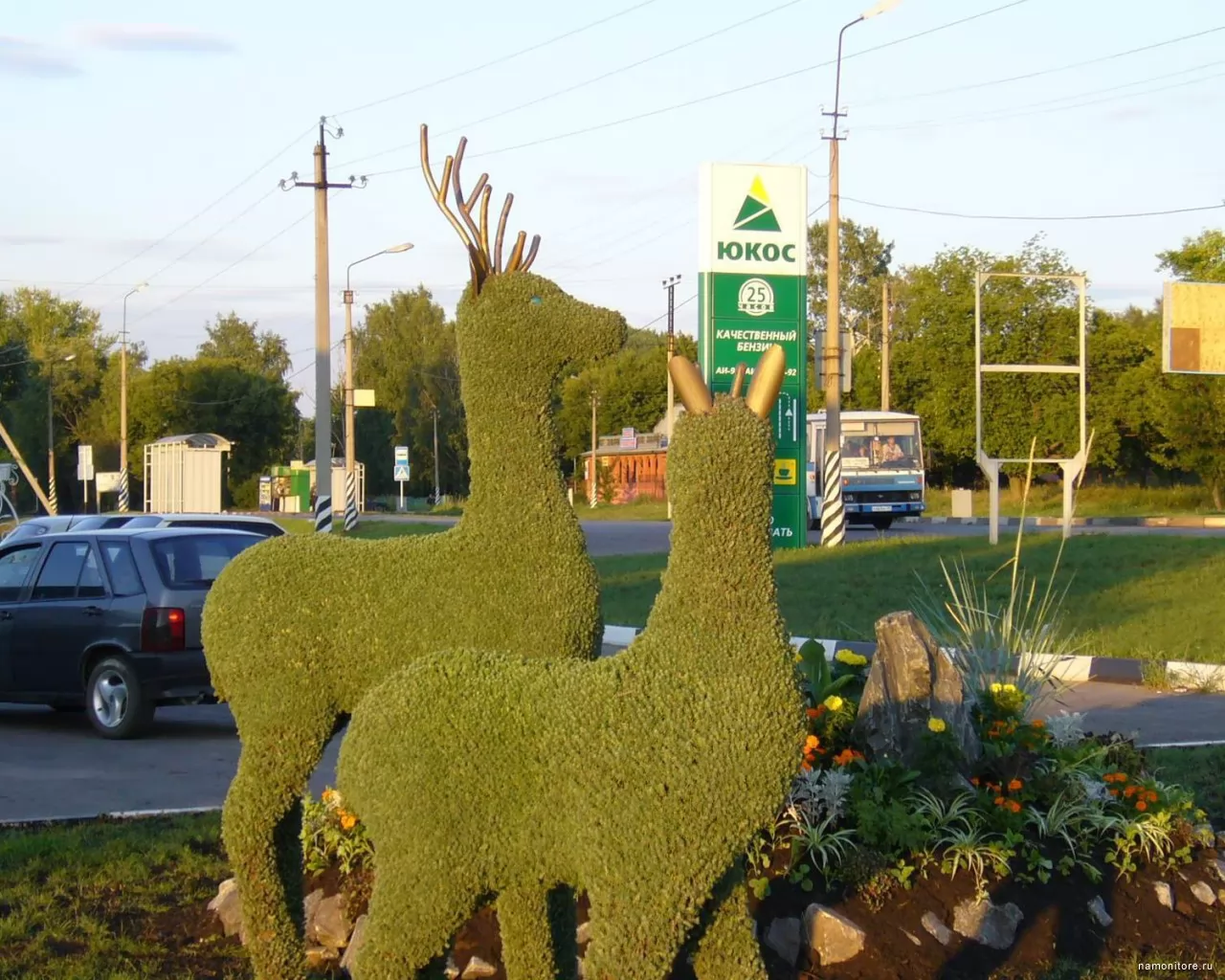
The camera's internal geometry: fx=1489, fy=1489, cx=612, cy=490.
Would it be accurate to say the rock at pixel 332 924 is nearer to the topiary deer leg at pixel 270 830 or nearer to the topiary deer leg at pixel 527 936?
the topiary deer leg at pixel 270 830

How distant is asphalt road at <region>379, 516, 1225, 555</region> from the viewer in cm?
2933

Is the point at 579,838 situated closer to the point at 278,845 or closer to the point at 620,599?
the point at 278,845

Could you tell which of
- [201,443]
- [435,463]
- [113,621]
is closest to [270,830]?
[113,621]

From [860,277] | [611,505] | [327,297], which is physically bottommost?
[611,505]

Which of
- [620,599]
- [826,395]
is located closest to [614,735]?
[620,599]

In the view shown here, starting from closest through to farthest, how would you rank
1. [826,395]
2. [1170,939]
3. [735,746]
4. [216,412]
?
[735,746]
[1170,939]
[826,395]
[216,412]

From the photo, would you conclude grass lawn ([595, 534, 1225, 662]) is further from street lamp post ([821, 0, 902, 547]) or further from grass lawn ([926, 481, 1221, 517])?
grass lawn ([926, 481, 1221, 517])

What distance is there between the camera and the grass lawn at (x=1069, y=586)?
14.8 metres

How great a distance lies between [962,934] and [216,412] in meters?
74.9

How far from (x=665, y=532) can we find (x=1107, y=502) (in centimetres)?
2106

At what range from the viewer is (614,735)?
349 cm

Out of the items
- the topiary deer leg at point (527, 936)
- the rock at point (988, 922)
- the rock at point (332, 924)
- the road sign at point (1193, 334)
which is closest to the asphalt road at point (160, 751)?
the rock at point (332, 924)

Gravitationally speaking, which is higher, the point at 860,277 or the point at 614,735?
the point at 860,277

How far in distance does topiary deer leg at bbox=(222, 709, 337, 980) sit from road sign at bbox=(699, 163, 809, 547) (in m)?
18.2
